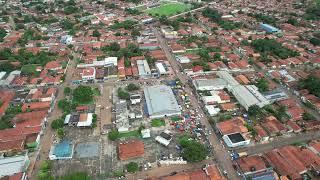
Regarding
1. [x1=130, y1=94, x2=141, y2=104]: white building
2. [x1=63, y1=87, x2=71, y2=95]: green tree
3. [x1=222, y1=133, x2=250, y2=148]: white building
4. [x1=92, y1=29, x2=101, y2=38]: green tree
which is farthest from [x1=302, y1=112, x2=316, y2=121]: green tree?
[x1=92, y1=29, x2=101, y2=38]: green tree

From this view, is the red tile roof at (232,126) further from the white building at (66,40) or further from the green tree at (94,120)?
the white building at (66,40)

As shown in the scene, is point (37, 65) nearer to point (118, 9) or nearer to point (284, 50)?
point (118, 9)

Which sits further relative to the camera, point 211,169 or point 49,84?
point 49,84

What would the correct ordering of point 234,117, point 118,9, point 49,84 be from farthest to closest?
point 118,9 → point 49,84 → point 234,117

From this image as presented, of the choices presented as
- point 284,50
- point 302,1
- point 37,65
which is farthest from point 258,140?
point 302,1

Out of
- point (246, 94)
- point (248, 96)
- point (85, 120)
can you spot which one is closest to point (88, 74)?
point (85, 120)

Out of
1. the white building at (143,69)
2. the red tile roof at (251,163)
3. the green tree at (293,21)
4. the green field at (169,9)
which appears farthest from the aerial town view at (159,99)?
the green field at (169,9)

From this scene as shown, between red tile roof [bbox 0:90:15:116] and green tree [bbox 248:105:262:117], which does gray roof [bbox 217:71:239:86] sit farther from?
red tile roof [bbox 0:90:15:116]

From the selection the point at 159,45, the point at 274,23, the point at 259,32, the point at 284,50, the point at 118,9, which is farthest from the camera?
the point at 118,9
